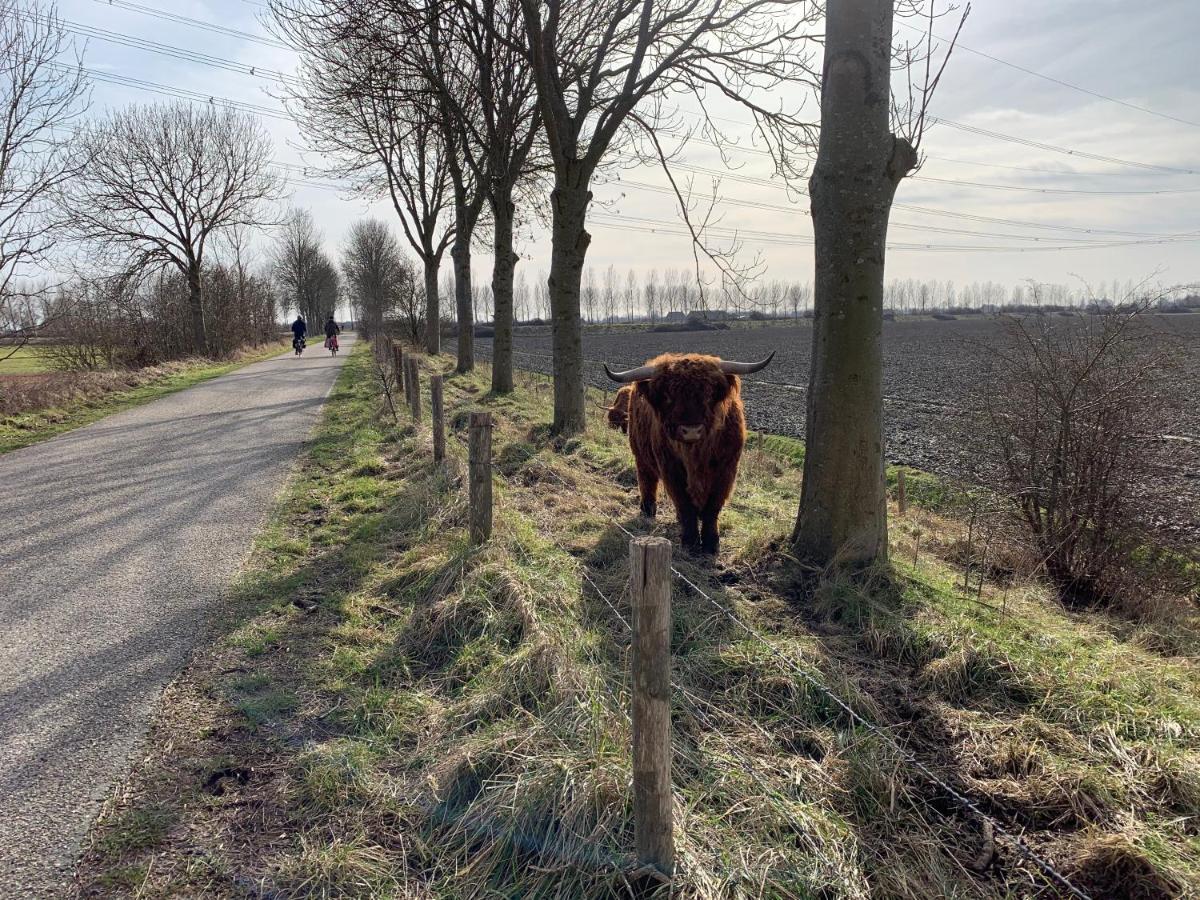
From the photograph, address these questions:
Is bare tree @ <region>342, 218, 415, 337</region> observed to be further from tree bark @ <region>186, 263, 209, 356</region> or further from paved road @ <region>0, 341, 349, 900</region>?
paved road @ <region>0, 341, 349, 900</region>

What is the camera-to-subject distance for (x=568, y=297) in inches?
449

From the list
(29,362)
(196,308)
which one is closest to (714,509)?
(29,362)

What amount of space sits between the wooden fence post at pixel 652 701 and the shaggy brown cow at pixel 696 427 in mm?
3477

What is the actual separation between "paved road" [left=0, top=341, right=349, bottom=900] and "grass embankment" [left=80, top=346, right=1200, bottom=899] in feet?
0.64

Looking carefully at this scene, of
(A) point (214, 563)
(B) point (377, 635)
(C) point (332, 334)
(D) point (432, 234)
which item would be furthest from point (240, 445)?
(C) point (332, 334)

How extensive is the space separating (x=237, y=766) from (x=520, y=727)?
118 centimetres

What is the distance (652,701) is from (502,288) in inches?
608

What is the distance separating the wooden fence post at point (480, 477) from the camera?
5.23m

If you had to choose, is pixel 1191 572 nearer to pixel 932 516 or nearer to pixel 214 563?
pixel 932 516

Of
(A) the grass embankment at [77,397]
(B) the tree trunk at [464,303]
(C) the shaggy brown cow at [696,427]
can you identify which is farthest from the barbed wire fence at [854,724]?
(B) the tree trunk at [464,303]

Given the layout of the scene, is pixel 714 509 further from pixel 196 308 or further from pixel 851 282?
pixel 196 308

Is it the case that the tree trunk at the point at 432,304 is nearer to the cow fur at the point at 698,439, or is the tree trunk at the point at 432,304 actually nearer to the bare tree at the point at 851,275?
the cow fur at the point at 698,439

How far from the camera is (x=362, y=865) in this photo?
2.39m

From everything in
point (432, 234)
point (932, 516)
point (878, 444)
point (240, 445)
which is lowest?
point (932, 516)
